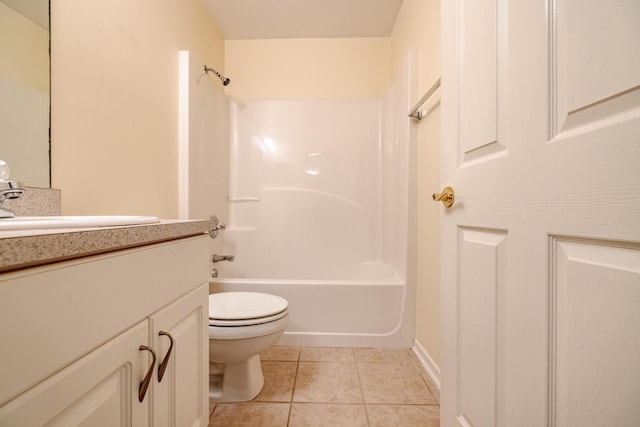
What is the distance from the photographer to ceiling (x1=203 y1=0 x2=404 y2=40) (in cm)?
188

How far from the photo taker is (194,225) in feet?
2.41

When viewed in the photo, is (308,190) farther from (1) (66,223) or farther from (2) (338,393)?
(1) (66,223)

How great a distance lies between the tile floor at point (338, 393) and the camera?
1.10 m

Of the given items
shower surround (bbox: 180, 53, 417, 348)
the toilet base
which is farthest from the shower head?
the toilet base

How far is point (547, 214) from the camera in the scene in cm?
48

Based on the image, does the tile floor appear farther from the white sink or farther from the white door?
the white sink

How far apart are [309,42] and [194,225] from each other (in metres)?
2.13

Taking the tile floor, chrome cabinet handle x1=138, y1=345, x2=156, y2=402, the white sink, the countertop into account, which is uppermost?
the white sink

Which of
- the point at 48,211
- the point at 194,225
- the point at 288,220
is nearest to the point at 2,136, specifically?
the point at 48,211

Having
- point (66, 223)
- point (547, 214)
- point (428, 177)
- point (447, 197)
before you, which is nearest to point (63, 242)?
point (66, 223)

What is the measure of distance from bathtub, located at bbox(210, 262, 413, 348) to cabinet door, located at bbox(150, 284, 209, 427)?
85 cm

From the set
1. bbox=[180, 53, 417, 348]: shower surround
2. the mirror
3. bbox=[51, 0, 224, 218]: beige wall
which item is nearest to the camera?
the mirror

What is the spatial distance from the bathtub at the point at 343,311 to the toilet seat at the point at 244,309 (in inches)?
12.8

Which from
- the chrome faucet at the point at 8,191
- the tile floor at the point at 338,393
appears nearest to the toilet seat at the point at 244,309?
the tile floor at the point at 338,393
